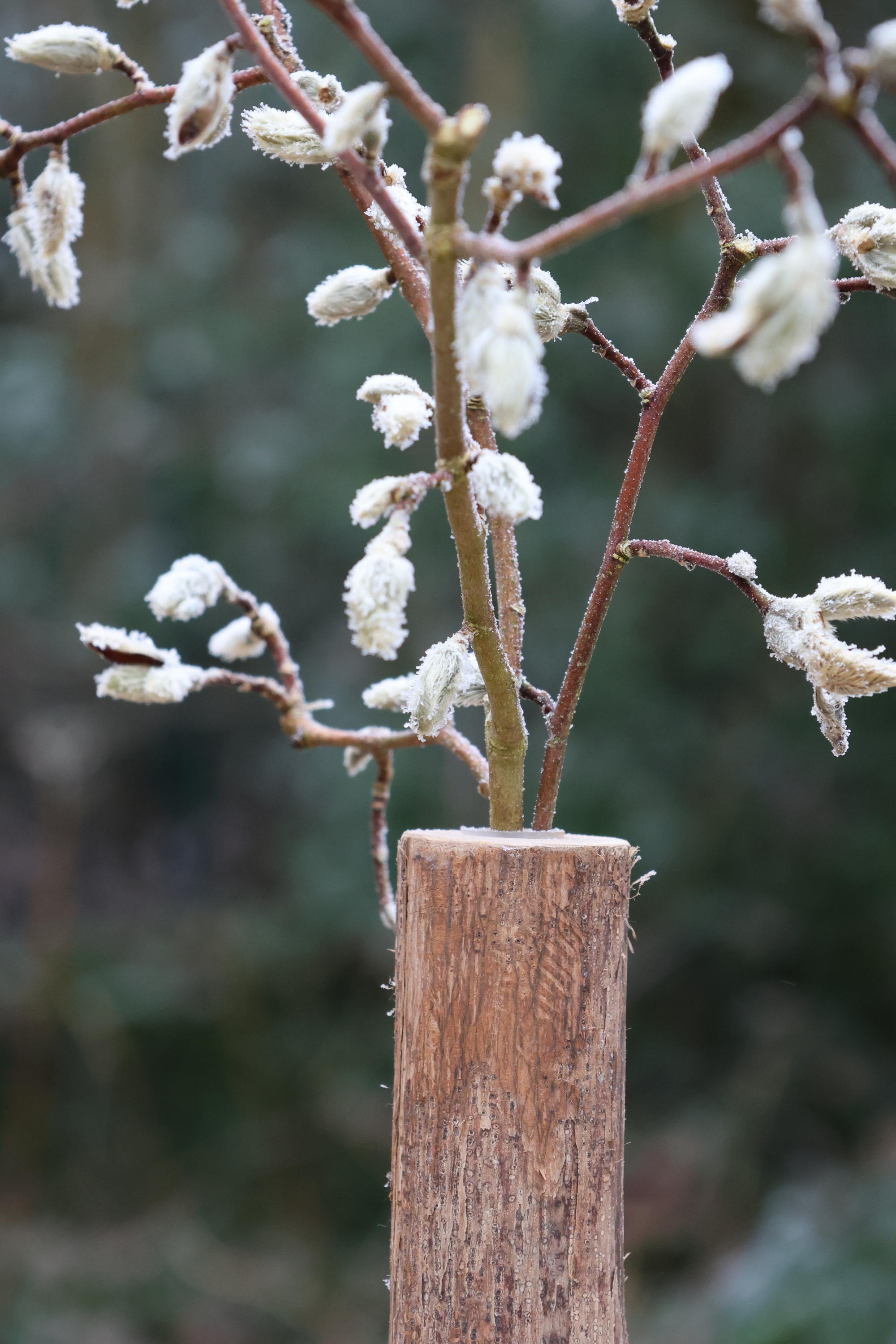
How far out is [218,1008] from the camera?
2074mm

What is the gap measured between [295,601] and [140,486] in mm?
323

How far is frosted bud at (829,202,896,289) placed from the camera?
0.46m

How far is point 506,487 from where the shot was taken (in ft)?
1.23

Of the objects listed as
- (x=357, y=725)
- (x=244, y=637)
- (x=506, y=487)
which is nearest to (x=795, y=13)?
(x=506, y=487)

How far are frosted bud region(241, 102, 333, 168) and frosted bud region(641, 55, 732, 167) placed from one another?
177 millimetres

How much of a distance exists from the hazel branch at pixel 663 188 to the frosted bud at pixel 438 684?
15 centimetres

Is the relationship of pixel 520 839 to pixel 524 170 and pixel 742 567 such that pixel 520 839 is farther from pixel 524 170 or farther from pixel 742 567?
pixel 524 170

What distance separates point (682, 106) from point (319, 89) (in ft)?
0.71

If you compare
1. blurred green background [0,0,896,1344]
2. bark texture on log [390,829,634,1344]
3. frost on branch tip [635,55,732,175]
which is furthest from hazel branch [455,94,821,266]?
blurred green background [0,0,896,1344]

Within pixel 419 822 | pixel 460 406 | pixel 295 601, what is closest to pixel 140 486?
pixel 295 601

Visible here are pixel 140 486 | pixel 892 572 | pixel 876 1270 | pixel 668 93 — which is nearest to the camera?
pixel 668 93

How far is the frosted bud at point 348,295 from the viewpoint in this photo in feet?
1.48

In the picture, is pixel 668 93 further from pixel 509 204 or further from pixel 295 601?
pixel 295 601

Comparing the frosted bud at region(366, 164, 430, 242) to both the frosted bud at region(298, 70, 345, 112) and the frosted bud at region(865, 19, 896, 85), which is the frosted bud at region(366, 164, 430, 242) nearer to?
the frosted bud at region(298, 70, 345, 112)
